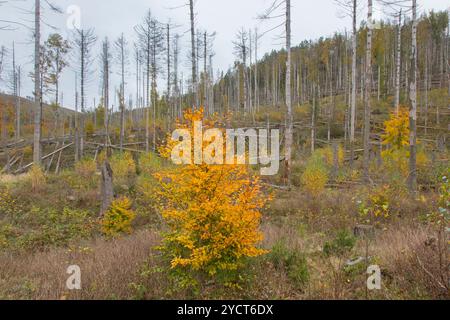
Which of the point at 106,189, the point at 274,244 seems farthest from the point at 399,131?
the point at 106,189

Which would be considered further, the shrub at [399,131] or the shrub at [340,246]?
the shrub at [399,131]

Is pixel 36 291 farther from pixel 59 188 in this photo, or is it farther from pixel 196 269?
pixel 59 188

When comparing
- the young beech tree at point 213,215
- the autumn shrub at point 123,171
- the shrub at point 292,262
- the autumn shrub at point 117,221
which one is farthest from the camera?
the autumn shrub at point 123,171

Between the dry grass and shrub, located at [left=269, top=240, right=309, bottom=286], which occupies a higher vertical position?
shrub, located at [left=269, top=240, right=309, bottom=286]

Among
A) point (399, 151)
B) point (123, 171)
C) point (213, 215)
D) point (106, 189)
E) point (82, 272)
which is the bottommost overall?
point (82, 272)

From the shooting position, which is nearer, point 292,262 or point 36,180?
point 292,262

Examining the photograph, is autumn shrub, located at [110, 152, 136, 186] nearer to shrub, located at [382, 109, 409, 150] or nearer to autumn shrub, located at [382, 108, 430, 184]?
autumn shrub, located at [382, 108, 430, 184]

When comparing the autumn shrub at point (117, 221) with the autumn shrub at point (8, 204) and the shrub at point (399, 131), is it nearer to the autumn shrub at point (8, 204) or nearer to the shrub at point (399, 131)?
the autumn shrub at point (8, 204)

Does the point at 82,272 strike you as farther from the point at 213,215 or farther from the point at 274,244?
the point at 274,244

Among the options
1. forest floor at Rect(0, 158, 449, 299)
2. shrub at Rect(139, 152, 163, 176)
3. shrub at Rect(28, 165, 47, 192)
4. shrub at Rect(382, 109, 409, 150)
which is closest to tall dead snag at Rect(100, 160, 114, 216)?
forest floor at Rect(0, 158, 449, 299)

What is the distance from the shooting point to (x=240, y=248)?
4.38 m

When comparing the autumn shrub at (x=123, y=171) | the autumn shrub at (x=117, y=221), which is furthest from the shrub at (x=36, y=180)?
the autumn shrub at (x=117, y=221)

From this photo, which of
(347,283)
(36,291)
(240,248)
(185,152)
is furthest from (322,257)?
(36,291)

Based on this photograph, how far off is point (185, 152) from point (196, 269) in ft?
5.76
